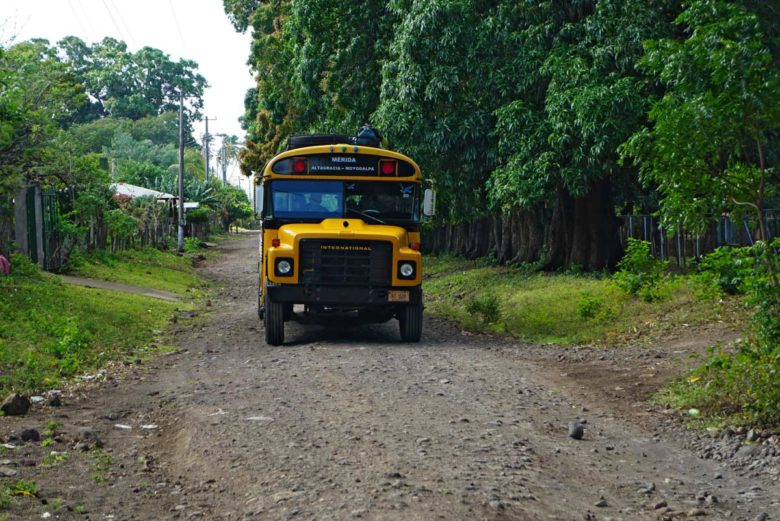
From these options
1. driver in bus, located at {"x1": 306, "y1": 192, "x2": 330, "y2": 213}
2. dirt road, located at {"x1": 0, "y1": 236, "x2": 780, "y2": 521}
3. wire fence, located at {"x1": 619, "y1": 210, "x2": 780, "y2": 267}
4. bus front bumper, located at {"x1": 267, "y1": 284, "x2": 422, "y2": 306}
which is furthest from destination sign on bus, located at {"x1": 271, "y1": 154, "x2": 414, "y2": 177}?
wire fence, located at {"x1": 619, "y1": 210, "x2": 780, "y2": 267}

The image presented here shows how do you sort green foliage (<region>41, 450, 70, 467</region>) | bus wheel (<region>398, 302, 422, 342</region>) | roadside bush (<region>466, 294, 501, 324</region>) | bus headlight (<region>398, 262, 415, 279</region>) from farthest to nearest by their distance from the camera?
roadside bush (<region>466, 294, 501, 324</region>)
bus wheel (<region>398, 302, 422, 342</region>)
bus headlight (<region>398, 262, 415, 279</region>)
green foliage (<region>41, 450, 70, 467</region>)

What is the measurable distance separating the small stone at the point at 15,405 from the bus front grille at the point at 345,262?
Result: 17.5 feet

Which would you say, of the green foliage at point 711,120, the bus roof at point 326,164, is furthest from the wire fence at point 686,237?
the green foliage at point 711,120

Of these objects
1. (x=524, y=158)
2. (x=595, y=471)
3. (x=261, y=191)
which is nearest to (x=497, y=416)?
(x=595, y=471)

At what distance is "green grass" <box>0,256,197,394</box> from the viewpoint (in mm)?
12664

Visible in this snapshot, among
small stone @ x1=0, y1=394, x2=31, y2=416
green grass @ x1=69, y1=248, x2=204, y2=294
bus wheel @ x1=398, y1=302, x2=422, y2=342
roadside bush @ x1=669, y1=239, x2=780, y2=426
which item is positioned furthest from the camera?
green grass @ x1=69, y1=248, x2=204, y2=294

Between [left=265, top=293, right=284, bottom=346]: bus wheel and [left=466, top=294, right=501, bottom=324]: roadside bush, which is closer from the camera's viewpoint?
[left=265, top=293, right=284, bottom=346]: bus wheel

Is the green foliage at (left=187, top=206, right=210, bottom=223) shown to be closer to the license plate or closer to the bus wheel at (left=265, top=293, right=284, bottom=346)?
the bus wheel at (left=265, top=293, right=284, bottom=346)

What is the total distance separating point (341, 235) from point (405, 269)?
1078mm

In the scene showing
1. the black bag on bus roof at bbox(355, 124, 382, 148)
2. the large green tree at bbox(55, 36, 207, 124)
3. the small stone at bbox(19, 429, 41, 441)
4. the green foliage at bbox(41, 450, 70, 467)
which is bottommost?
the green foliage at bbox(41, 450, 70, 467)

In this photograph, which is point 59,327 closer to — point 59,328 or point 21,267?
point 59,328

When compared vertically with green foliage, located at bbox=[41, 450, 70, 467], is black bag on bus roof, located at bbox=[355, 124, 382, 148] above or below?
above

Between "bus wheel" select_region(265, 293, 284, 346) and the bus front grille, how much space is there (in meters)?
0.55

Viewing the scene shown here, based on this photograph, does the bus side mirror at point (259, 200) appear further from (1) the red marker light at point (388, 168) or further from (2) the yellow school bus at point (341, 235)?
(1) the red marker light at point (388, 168)
